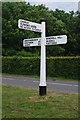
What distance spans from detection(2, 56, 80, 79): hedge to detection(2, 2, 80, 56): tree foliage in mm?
8668

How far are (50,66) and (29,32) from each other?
1427 centimetres

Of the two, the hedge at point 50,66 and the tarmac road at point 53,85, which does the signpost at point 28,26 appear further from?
the hedge at point 50,66

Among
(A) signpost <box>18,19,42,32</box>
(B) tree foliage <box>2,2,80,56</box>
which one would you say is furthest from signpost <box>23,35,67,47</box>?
(B) tree foliage <box>2,2,80,56</box>

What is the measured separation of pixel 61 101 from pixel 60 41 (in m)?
2.38

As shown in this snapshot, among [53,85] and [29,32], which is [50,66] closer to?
[53,85]

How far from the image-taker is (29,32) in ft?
137

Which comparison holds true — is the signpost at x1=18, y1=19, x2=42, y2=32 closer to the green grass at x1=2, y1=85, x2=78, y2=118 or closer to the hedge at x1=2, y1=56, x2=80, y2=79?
the green grass at x1=2, y1=85, x2=78, y2=118

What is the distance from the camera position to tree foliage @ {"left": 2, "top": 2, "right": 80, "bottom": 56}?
42219 millimetres

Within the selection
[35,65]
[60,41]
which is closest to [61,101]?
[60,41]

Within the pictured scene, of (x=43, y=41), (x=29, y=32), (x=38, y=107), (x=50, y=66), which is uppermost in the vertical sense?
(x=29, y=32)

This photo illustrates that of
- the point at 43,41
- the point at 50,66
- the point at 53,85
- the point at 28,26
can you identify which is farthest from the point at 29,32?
the point at 28,26

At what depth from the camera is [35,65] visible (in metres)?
29.8

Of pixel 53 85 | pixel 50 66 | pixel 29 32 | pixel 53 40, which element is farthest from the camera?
pixel 29 32

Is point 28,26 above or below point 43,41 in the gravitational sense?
above
